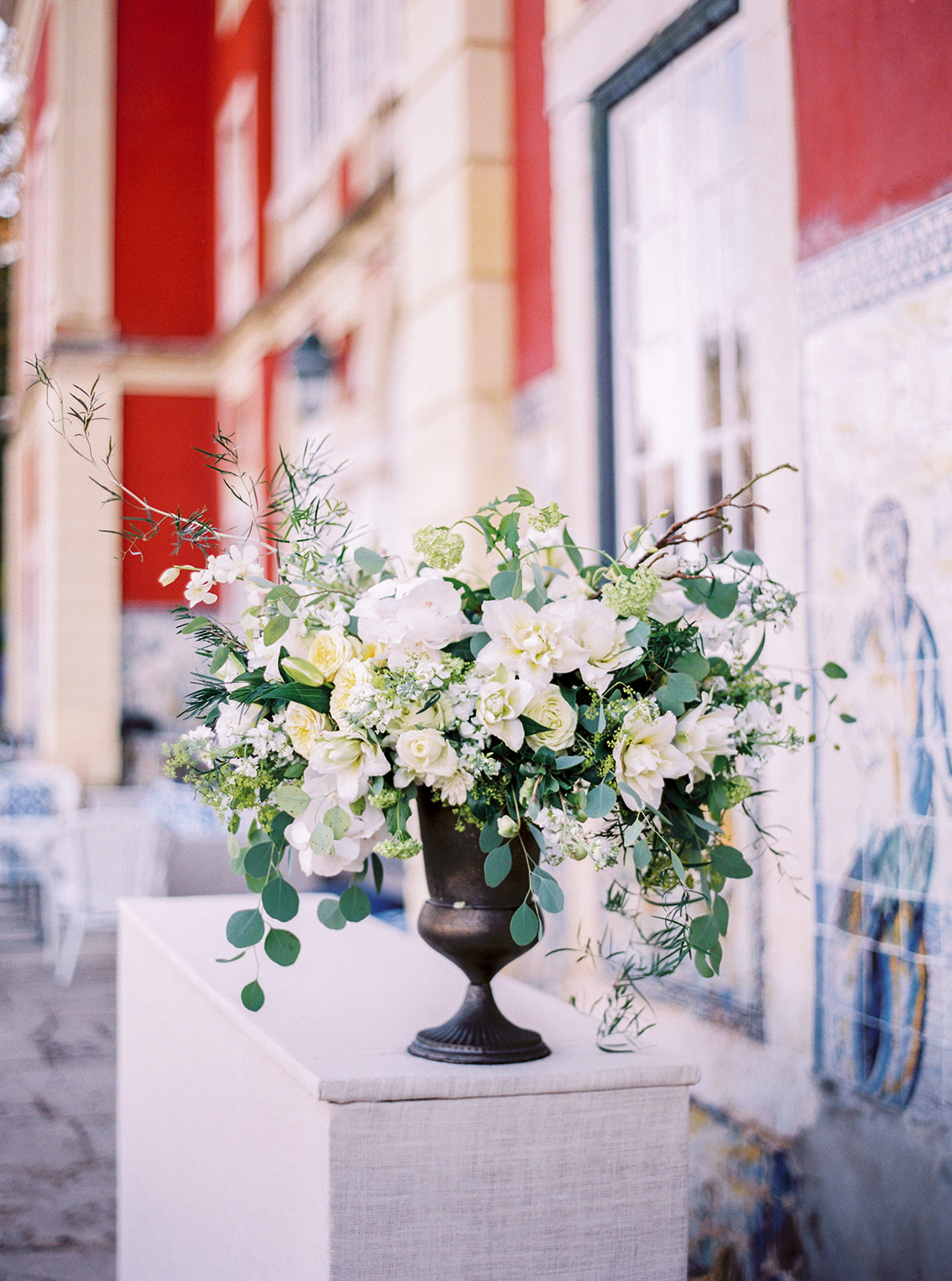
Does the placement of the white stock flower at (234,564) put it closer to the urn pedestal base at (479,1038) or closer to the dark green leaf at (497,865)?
the dark green leaf at (497,865)

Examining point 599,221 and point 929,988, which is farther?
point 599,221

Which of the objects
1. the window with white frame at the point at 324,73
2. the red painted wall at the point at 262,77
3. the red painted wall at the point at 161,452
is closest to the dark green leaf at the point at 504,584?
the window with white frame at the point at 324,73

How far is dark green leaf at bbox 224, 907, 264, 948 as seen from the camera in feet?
5.61

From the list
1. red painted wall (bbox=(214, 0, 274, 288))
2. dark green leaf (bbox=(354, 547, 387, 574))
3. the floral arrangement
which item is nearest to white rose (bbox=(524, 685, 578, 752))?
the floral arrangement

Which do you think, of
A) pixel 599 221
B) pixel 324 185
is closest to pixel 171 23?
pixel 324 185

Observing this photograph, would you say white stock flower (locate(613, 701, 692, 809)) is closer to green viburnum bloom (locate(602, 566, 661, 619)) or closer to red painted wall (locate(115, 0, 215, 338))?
green viburnum bloom (locate(602, 566, 661, 619))

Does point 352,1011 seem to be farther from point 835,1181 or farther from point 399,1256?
point 835,1181

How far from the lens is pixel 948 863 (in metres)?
2.61

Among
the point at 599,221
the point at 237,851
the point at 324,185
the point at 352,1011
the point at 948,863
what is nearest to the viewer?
the point at 237,851

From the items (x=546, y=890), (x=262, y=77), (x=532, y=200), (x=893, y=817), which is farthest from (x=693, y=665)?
(x=262, y=77)

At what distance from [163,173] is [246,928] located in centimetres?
1310

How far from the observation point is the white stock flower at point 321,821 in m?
1.67

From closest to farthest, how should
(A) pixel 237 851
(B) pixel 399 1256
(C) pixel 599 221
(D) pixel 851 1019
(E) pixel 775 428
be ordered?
(B) pixel 399 1256, (A) pixel 237 851, (D) pixel 851 1019, (E) pixel 775 428, (C) pixel 599 221

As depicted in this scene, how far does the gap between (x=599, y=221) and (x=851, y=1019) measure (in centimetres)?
267
